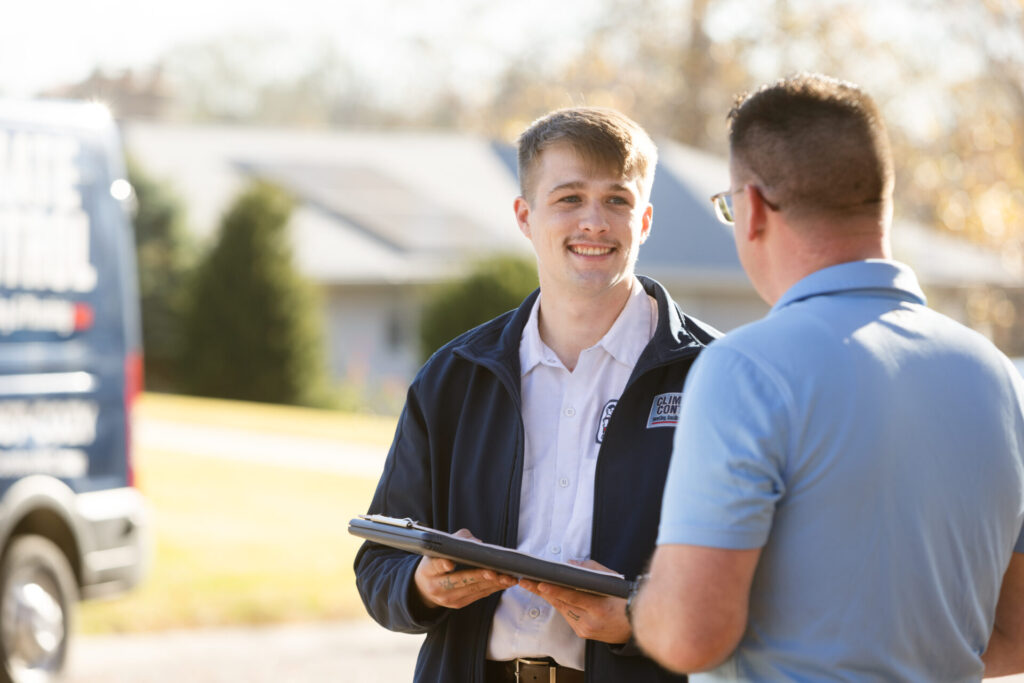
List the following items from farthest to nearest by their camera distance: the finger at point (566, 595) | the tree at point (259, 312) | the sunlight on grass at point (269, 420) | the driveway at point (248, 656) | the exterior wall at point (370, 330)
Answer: the exterior wall at point (370, 330) < the tree at point (259, 312) < the sunlight on grass at point (269, 420) < the driveway at point (248, 656) < the finger at point (566, 595)

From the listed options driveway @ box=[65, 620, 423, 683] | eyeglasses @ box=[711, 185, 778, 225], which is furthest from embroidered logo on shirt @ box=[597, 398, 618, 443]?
driveway @ box=[65, 620, 423, 683]

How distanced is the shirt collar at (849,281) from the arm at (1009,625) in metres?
0.59

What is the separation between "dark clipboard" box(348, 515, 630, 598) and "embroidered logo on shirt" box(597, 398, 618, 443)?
1.54ft

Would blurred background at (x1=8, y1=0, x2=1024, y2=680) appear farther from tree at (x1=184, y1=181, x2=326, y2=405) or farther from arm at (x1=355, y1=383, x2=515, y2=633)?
arm at (x1=355, y1=383, x2=515, y2=633)

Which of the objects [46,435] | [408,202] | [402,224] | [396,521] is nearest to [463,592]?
[396,521]

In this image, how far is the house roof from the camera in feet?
98.8

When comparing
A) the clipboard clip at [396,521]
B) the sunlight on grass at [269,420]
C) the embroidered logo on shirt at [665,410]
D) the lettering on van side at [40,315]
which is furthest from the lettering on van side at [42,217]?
the sunlight on grass at [269,420]

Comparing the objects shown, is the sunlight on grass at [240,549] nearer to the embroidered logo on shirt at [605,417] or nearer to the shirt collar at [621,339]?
the shirt collar at [621,339]

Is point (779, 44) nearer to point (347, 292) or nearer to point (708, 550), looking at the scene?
point (347, 292)

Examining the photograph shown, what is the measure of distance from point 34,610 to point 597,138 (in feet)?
16.1

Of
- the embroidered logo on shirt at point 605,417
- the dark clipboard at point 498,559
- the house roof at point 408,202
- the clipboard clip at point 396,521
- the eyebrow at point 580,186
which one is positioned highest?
the house roof at point 408,202

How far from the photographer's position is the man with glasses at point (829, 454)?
6.49 ft

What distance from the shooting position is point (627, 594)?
2426 millimetres

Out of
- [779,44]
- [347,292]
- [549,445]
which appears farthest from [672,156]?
[549,445]
